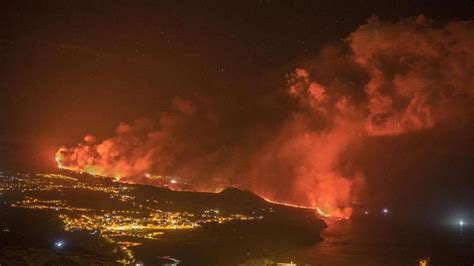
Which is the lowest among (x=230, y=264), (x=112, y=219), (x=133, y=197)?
(x=230, y=264)

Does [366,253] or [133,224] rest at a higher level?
[133,224]

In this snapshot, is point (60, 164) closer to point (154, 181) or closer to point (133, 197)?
point (154, 181)

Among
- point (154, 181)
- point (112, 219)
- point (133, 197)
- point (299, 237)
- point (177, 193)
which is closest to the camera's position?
point (112, 219)

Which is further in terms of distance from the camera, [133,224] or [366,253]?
[366,253]

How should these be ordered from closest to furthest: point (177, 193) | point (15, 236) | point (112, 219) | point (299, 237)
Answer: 1. point (15, 236)
2. point (112, 219)
3. point (299, 237)
4. point (177, 193)

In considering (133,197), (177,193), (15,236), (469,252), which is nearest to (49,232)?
(15,236)

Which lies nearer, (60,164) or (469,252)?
(469,252)

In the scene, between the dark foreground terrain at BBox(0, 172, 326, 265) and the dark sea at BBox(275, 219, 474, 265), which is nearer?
the dark foreground terrain at BBox(0, 172, 326, 265)

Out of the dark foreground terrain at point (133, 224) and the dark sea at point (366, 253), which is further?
the dark sea at point (366, 253)

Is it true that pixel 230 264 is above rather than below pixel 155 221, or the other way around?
below

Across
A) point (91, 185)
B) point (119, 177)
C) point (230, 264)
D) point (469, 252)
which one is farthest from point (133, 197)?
point (469, 252)
